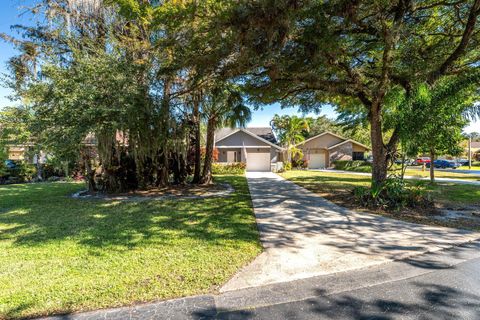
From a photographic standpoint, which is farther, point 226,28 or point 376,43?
point 376,43

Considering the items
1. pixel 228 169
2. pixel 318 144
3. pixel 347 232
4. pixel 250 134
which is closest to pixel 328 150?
pixel 318 144

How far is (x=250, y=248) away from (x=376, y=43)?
718 centimetres

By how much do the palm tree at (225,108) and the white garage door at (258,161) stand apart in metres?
12.9

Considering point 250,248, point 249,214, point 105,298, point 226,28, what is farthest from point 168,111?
point 105,298

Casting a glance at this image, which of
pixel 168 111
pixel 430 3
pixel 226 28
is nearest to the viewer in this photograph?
pixel 226 28

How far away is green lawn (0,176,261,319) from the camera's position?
9.48ft

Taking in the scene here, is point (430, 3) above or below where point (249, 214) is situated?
above

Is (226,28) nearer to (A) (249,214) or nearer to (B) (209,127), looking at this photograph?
(A) (249,214)

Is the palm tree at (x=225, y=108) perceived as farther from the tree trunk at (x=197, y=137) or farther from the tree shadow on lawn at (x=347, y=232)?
the tree shadow on lawn at (x=347, y=232)

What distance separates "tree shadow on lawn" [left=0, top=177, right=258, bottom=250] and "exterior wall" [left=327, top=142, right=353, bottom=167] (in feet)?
75.9

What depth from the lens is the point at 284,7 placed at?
5195mm

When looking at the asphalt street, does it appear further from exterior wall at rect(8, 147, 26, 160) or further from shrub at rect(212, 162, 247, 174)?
shrub at rect(212, 162, 247, 174)

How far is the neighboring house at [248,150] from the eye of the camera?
2469 centimetres

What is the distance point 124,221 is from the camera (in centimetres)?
606
